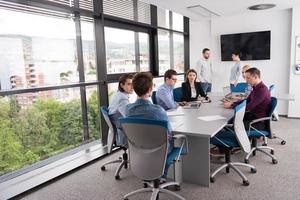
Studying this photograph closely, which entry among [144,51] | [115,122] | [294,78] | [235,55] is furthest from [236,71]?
[115,122]

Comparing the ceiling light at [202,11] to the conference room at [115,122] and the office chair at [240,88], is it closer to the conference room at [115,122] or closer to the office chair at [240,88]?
the conference room at [115,122]

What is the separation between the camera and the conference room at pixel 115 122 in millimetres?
2381

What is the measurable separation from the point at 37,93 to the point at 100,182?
55.7 inches

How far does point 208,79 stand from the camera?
6.58 m

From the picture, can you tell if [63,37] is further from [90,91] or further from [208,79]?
[208,79]

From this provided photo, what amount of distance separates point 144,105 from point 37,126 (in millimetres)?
1896

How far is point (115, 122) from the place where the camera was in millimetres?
2859

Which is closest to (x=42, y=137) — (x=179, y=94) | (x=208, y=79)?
(x=179, y=94)

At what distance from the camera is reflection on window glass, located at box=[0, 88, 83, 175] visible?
115 inches

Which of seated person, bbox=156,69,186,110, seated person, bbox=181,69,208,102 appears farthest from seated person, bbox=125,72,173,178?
seated person, bbox=181,69,208,102

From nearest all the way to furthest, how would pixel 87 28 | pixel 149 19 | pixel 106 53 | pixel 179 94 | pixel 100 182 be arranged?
pixel 100 182 → pixel 87 28 → pixel 106 53 → pixel 179 94 → pixel 149 19

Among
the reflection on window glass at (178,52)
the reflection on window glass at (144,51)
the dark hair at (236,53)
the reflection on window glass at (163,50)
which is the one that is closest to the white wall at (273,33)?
the dark hair at (236,53)

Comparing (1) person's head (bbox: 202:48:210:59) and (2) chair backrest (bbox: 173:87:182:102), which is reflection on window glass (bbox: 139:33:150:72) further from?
(1) person's head (bbox: 202:48:210:59)

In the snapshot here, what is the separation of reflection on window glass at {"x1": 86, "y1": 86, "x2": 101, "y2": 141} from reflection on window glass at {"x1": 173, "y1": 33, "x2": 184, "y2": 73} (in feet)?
10.4
